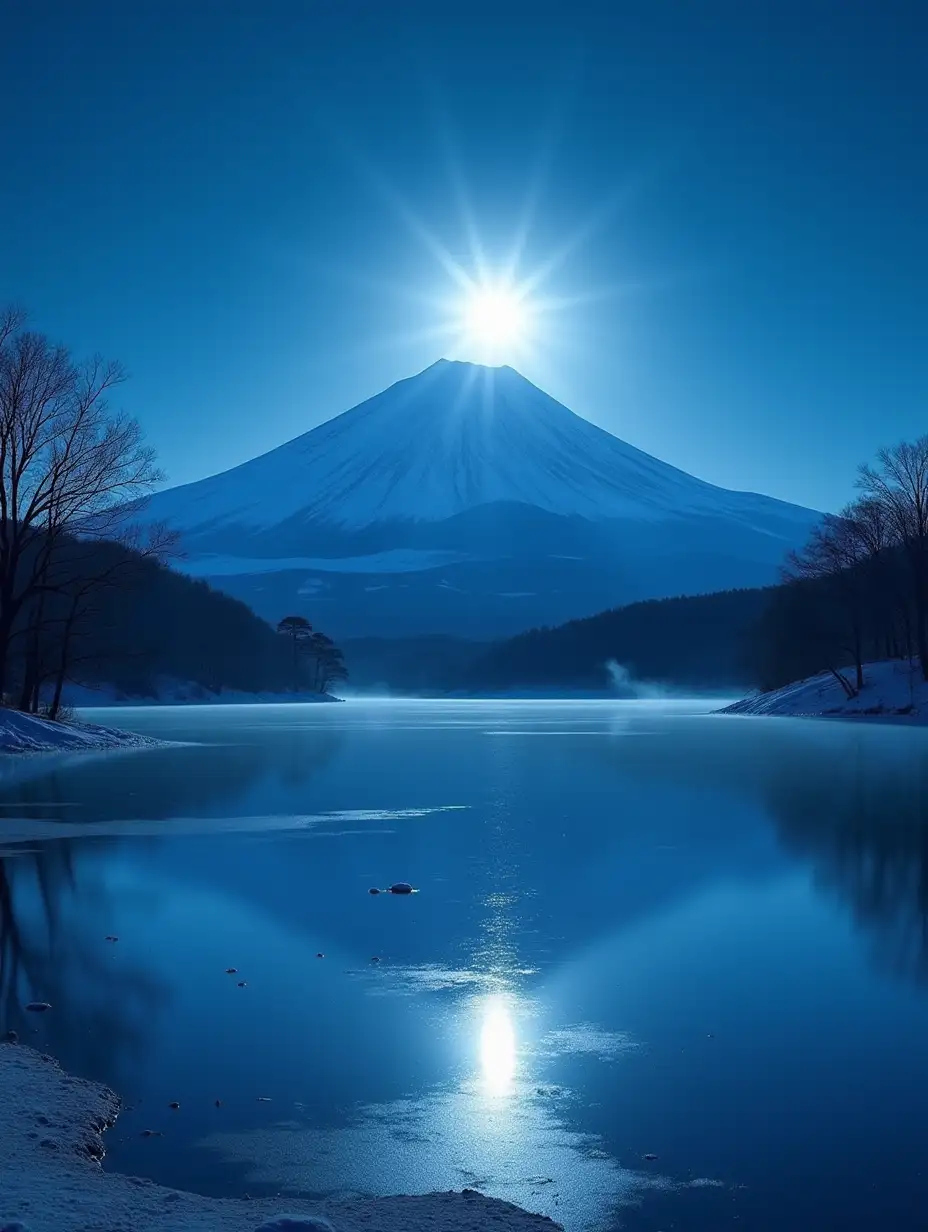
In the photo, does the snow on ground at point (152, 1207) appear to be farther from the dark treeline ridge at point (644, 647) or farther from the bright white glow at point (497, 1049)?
the dark treeline ridge at point (644, 647)

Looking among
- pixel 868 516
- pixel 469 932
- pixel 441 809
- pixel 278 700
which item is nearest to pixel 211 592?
pixel 278 700

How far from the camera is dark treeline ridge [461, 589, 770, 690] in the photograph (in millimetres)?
132875

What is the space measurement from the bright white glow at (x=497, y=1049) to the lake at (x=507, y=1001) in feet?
0.08

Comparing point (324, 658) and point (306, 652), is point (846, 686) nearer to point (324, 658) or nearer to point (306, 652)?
point (324, 658)

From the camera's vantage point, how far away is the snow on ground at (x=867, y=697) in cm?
4488

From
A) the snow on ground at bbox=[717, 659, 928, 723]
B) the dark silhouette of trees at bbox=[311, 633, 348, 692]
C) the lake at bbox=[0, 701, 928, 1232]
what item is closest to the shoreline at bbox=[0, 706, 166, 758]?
the lake at bbox=[0, 701, 928, 1232]

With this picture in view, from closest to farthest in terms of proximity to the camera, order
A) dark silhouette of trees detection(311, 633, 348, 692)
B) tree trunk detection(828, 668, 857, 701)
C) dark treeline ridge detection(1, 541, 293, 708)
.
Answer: tree trunk detection(828, 668, 857, 701)
dark treeline ridge detection(1, 541, 293, 708)
dark silhouette of trees detection(311, 633, 348, 692)

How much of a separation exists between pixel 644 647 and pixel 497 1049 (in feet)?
444

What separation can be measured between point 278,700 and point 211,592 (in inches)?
533

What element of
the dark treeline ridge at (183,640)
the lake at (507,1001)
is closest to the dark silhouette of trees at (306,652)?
the dark treeline ridge at (183,640)

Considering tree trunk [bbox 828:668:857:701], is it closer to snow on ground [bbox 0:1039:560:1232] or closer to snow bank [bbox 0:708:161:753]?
snow bank [bbox 0:708:161:753]

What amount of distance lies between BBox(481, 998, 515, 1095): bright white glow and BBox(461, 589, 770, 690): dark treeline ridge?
122496 millimetres

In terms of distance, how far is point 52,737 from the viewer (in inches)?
1054

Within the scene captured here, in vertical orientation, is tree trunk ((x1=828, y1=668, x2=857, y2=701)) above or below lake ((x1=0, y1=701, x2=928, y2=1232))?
above
